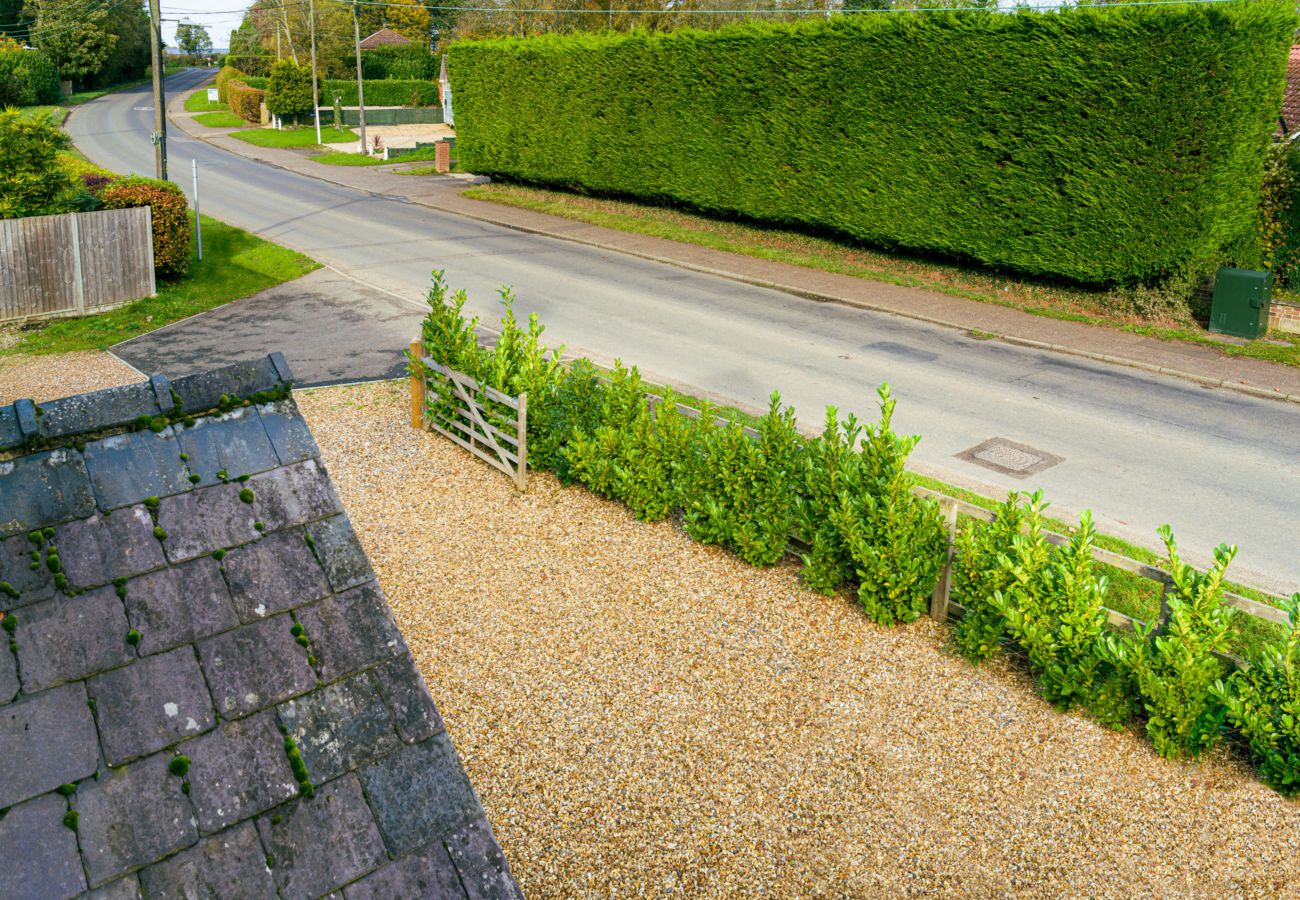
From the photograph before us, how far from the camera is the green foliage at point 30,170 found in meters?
18.0

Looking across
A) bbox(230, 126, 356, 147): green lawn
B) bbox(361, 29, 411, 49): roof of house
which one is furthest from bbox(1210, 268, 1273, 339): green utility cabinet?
bbox(361, 29, 411, 49): roof of house

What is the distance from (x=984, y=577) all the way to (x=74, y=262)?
16.9 meters

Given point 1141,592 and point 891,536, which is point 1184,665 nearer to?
point 1141,592

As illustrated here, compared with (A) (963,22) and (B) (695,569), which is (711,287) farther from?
(B) (695,569)

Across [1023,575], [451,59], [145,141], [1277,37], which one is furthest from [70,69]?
[1023,575]

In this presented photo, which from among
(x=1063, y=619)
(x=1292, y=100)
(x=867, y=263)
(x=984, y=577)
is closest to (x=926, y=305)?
(x=867, y=263)

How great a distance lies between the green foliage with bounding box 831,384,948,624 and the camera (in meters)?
8.38

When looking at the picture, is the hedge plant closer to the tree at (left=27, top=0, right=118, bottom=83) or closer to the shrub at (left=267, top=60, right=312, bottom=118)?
the shrub at (left=267, top=60, right=312, bottom=118)

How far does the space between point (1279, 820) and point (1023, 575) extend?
214cm

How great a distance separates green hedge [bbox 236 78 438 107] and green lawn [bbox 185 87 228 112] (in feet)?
9.36

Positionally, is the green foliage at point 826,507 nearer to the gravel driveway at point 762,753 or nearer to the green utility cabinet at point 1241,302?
the gravel driveway at point 762,753

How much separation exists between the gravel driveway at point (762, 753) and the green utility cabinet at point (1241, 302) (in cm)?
1155

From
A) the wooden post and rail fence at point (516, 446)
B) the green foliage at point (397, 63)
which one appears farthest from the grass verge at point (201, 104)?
the wooden post and rail fence at point (516, 446)

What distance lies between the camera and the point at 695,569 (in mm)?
9461
